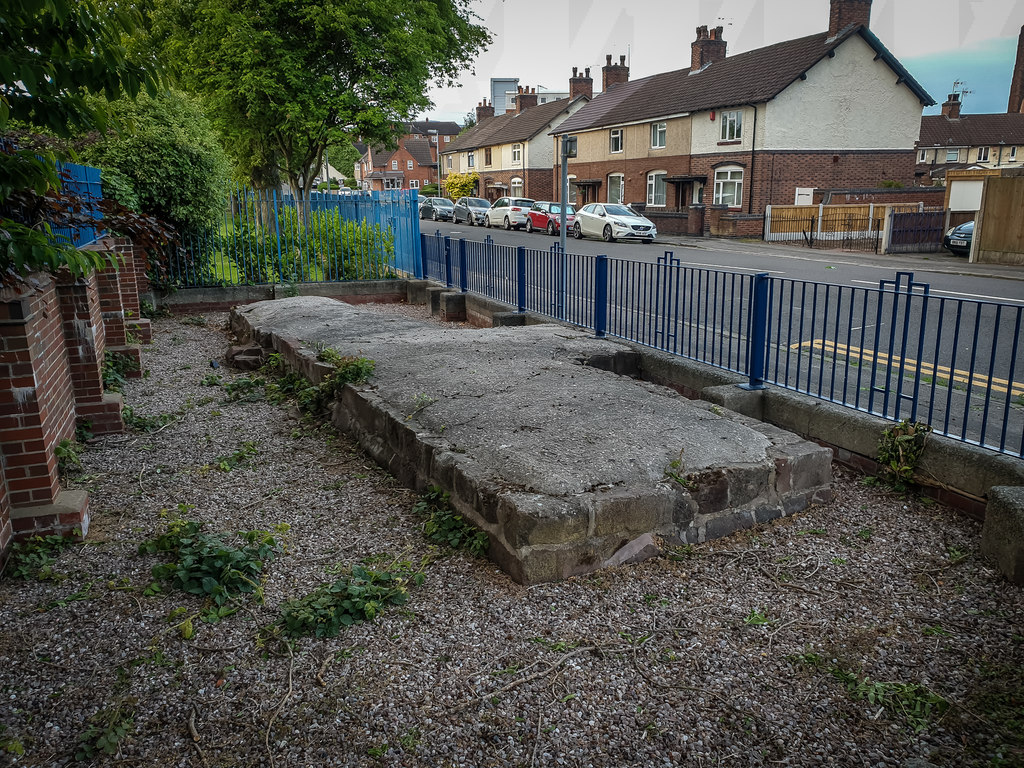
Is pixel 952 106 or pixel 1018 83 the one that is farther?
pixel 1018 83

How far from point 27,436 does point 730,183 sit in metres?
33.0

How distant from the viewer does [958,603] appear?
11.9 ft

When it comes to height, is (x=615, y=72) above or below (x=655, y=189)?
above

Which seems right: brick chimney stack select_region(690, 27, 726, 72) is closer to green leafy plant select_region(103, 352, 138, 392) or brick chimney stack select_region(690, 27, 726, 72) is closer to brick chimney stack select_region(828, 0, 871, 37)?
brick chimney stack select_region(828, 0, 871, 37)

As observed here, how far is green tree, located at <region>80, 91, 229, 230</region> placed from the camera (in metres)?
11.9

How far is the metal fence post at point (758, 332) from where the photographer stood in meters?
5.82

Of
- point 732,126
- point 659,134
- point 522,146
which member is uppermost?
point 522,146

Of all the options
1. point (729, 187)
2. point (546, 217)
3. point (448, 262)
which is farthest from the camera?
point (546, 217)

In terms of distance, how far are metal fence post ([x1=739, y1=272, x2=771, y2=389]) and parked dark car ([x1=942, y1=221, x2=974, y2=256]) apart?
1991 centimetres

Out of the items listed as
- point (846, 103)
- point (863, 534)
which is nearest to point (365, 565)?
point (863, 534)

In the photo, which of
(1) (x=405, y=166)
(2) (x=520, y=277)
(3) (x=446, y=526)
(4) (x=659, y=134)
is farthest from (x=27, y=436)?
(1) (x=405, y=166)

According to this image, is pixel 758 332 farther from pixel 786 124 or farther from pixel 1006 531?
pixel 786 124

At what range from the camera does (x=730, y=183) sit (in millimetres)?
33312

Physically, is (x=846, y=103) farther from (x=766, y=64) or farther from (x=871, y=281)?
(x=871, y=281)
